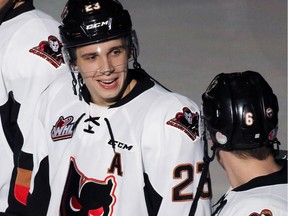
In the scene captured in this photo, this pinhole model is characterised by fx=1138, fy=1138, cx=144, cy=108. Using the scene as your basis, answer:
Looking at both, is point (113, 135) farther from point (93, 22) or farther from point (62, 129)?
point (93, 22)

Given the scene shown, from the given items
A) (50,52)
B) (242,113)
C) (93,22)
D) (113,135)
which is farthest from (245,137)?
(50,52)

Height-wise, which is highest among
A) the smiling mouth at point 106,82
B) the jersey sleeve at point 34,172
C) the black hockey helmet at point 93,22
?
the black hockey helmet at point 93,22

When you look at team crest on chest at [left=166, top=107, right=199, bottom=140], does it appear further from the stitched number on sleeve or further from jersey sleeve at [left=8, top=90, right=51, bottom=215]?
jersey sleeve at [left=8, top=90, right=51, bottom=215]

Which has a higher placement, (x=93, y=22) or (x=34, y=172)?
(x=93, y=22)

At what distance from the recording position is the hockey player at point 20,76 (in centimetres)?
475

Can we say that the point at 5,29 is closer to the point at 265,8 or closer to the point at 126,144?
the point at 126,144

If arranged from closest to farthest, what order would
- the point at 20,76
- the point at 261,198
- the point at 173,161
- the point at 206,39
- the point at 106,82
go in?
the point at 261,198
the point at 173,161
the point at 106,82
the point at 20,76
the point at 206,39

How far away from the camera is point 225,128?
365cm

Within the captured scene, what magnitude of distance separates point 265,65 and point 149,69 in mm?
816

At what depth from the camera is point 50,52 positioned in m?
4.80

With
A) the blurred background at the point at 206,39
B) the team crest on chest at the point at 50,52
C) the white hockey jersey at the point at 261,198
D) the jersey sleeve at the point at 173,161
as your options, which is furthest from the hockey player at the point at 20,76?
the blurred background at the point at 206,39

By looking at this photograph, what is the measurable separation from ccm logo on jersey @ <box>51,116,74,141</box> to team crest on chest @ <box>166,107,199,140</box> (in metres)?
0.45

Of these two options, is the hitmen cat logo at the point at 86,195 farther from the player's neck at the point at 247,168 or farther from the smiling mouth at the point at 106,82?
the player's neck at the point at 247,168

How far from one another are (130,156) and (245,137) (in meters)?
0.64
